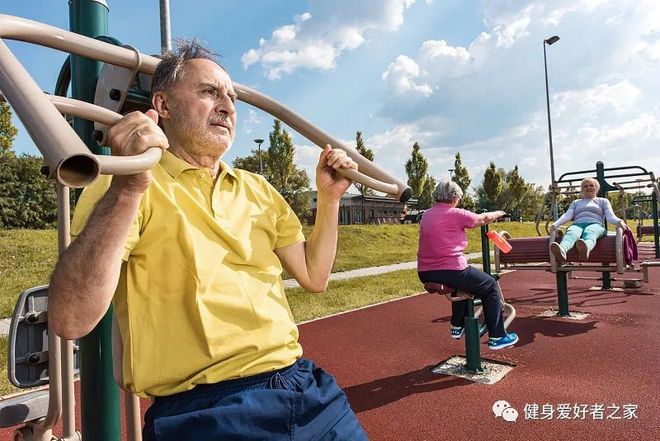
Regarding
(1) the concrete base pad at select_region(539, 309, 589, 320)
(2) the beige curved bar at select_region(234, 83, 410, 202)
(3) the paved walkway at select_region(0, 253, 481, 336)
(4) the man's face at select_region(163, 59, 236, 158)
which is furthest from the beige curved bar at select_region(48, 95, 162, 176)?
(3) the paved walkway at select_region(0, 253, 481, 336)

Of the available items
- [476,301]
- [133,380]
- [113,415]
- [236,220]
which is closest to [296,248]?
[236,220]

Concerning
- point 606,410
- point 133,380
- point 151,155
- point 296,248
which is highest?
point 151,155

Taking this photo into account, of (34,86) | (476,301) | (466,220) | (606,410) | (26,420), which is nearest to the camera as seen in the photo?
(34,86)

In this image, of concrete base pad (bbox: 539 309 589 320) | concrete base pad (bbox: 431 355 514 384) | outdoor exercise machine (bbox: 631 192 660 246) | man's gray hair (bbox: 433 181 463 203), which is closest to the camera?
concrete base pad (bbox: 431 355 514 384)

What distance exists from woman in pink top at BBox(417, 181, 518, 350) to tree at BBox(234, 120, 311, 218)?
18.3 meters

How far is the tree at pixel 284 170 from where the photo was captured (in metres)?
22.9

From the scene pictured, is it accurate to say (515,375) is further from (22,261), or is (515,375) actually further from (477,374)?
(22,261)

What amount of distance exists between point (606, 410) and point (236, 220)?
2.61 metres

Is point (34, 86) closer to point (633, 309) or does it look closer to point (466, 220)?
point (466, 220)

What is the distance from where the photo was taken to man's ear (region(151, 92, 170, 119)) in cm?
118

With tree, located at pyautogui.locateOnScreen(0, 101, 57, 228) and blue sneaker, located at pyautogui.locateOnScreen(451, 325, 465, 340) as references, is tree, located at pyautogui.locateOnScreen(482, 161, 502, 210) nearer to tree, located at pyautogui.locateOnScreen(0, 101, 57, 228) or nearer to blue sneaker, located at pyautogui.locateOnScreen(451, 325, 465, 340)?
tree, located at pyautogui.locateOnScreen(0, 101, 57, 228)

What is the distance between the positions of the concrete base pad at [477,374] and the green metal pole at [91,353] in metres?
2.56

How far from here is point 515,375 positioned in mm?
3373

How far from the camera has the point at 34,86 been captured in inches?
→ 24.9
